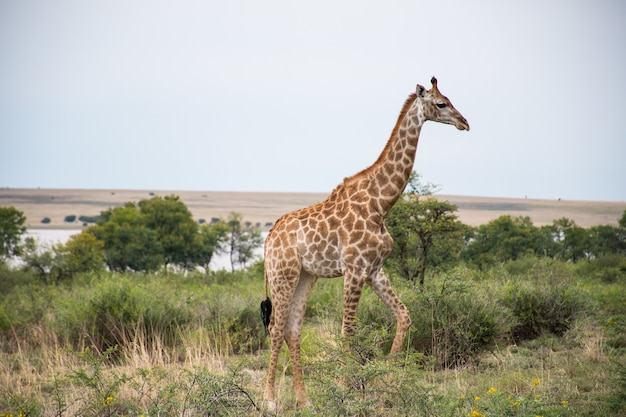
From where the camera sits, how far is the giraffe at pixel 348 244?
7102 millimetres

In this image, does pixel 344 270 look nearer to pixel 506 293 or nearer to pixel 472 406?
pixel 472 406

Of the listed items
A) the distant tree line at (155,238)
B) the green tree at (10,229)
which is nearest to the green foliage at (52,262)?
the distant tree line at (155,238)

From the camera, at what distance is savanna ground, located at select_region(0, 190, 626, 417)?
20.6 feet

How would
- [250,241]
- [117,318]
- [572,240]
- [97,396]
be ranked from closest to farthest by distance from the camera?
[97,396]
[117,318]
[572,240]
[250,241]

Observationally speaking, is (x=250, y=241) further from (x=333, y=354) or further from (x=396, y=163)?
(x=333, y=354)

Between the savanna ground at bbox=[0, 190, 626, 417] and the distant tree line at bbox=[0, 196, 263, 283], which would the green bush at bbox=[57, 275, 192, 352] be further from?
the distant tree line at bbox=[0, 196, 263, 283]

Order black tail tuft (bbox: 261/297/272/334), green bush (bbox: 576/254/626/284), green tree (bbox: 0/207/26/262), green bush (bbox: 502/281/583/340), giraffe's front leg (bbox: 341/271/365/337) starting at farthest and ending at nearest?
1. green tree (bbox: 0/207/26/262)
2. green bush (bbox: 576/254/626/284)
3. green bush (bbox: 502/281/583/340)
4. black tail tuft (bbox: 261/297/272/334)
5. giraffe's front leg (bbox: 341/271/365/337)

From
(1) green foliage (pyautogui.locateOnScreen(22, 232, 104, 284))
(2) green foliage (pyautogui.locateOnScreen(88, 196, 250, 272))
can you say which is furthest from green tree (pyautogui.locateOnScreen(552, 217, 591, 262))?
(1) green foliage (pyautogui.locateOnScreen(22, 232, 104, 284))

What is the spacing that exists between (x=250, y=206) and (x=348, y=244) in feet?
317

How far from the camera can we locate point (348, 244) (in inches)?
279

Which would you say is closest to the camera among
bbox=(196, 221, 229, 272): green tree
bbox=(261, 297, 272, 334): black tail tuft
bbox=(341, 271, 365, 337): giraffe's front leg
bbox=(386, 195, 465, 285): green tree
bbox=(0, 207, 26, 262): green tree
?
bbox=(341, 271, 365, 337): giraffe's front leg

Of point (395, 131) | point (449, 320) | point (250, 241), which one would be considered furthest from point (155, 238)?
point (395, 131)

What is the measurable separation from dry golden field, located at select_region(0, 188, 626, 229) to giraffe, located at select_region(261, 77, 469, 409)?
5612 centimetres

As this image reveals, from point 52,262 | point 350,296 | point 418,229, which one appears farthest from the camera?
point 52,262
